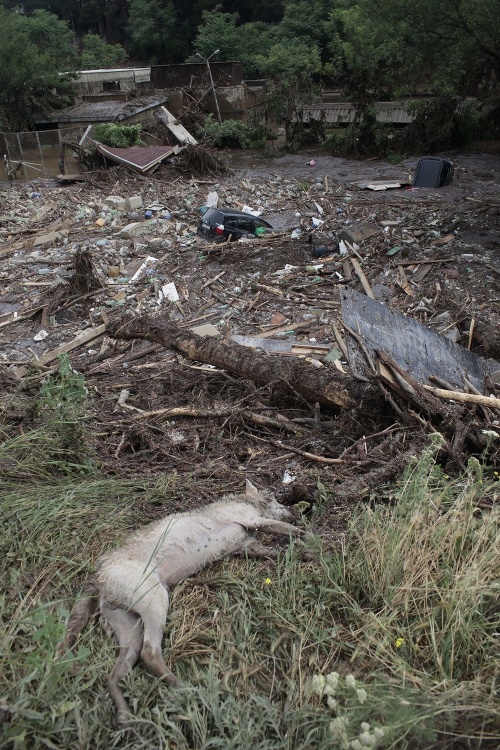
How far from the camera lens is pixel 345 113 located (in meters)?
30.7

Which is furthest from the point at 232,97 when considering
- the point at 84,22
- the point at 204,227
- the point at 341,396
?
the point at 84,22

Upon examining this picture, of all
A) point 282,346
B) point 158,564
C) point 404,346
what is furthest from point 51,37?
point 158,564

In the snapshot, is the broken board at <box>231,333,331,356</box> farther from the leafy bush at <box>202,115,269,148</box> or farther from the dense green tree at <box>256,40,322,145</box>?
the leafy bush at <box>202,115,269,148</box>

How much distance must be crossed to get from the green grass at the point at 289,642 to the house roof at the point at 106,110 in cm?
2806

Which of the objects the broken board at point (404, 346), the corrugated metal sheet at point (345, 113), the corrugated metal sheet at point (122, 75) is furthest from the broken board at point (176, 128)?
the broken board at point (404, 346)

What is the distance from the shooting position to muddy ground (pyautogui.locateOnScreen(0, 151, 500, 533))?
481 centimetres

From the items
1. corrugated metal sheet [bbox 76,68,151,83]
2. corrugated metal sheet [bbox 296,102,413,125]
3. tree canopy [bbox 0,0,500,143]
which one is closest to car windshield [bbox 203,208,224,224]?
tree canopy [bbox 0,0,500,143]

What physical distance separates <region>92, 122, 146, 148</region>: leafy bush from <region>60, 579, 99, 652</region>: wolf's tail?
895 inches

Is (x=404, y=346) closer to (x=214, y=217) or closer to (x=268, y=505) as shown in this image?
(x=268, y=505)

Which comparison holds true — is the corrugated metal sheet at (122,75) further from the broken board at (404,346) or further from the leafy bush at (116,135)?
the broken board at (404,346)

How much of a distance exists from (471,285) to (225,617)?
9.37 meters

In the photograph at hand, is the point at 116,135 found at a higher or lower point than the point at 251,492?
higher

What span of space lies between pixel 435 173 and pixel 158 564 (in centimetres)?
1801

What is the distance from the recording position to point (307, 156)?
26641 mm
